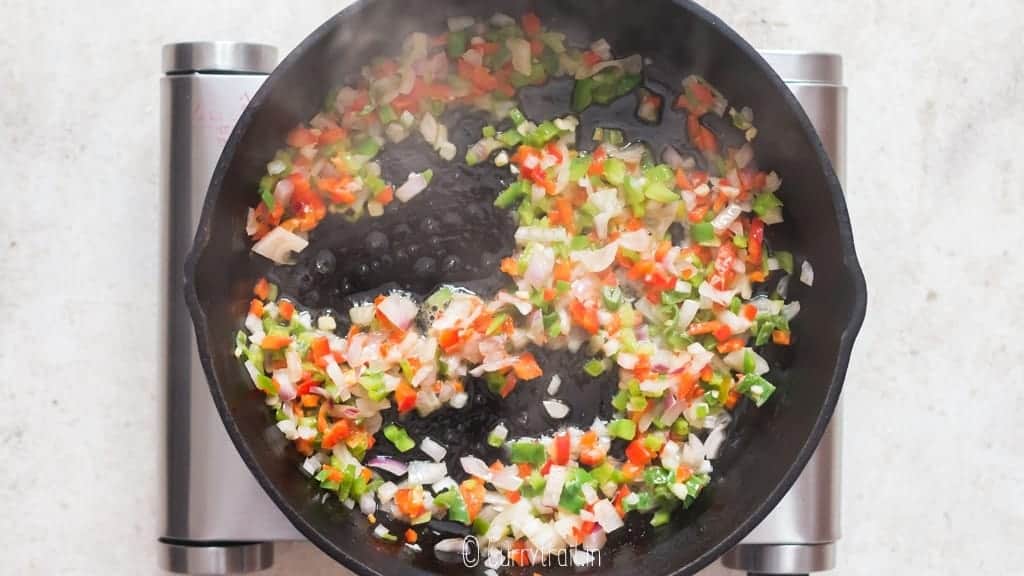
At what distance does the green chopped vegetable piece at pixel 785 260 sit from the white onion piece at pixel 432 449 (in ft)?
1.53

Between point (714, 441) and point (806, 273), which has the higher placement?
point (806, 273)

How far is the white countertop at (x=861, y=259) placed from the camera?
4.59ft

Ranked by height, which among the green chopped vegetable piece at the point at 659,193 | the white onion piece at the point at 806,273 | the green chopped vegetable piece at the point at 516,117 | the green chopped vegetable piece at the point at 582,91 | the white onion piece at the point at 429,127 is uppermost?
the green chopped vegetable piece at the point at 582,91

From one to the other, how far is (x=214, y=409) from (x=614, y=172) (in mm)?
548

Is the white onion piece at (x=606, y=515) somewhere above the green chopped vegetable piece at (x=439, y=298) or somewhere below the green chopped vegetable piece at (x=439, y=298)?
below

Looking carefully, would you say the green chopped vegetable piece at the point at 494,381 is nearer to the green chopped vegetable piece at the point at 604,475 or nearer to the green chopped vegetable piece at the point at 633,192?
the green chopped vegetable piece at the point at 604,475

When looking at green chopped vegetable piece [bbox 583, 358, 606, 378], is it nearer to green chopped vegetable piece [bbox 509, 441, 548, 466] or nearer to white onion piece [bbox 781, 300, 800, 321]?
green chopped vegetable piece [bbox 509, 441, 548, 466]

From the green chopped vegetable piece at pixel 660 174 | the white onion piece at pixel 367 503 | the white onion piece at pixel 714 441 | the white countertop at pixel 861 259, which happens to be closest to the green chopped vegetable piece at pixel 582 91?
the green chopped vegetable piece at pixel 660 174

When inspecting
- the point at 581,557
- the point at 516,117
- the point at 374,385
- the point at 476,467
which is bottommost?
the point at 581,557

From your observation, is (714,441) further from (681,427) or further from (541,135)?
(541,135)

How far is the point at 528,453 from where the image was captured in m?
1.31

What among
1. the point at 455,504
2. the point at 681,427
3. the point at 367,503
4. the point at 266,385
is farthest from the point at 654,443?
the point at 266,385

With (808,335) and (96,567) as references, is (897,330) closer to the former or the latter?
(808,335)

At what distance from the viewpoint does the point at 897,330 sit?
56.8 inches
